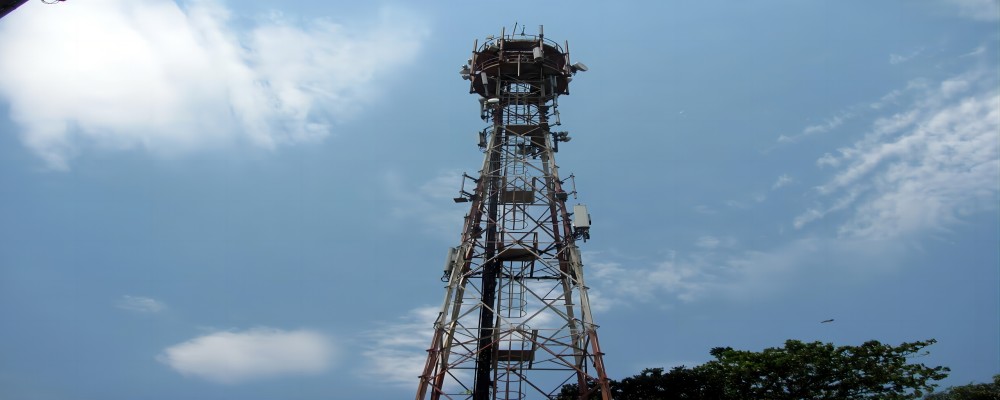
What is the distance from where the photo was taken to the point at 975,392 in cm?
4547

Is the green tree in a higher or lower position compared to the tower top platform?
lower

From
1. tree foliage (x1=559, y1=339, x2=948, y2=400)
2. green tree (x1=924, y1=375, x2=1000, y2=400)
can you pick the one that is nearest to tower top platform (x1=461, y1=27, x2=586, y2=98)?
tree foliage (x1=559, y1=339, x2=948, y2=400)

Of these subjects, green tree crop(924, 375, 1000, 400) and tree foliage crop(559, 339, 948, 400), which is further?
green tree crop(924, 375, 1000, 400)

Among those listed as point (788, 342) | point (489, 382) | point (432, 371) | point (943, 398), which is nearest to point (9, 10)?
point (432, 371)

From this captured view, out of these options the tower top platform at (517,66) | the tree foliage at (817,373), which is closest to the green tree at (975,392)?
the tree foliage at (817,373)

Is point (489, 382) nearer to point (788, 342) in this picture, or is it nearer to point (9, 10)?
point (788, 342)

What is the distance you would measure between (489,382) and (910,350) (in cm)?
2058

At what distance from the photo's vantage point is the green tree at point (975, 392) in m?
43.2

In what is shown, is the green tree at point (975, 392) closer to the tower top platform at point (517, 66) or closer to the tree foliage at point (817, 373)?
the tree foliage at point (817, 373)

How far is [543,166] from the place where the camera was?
42156mm

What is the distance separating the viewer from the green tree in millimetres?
43156

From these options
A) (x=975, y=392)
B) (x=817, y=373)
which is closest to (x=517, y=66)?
(x=817, y=373)

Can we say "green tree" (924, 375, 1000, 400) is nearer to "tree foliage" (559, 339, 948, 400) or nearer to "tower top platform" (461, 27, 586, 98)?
"tree foliage" (559, 339, 948, 400)

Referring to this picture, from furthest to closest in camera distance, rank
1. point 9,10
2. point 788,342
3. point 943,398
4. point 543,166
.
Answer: point 943,398 < point 543,166 < point 788,342 < point 9,10
